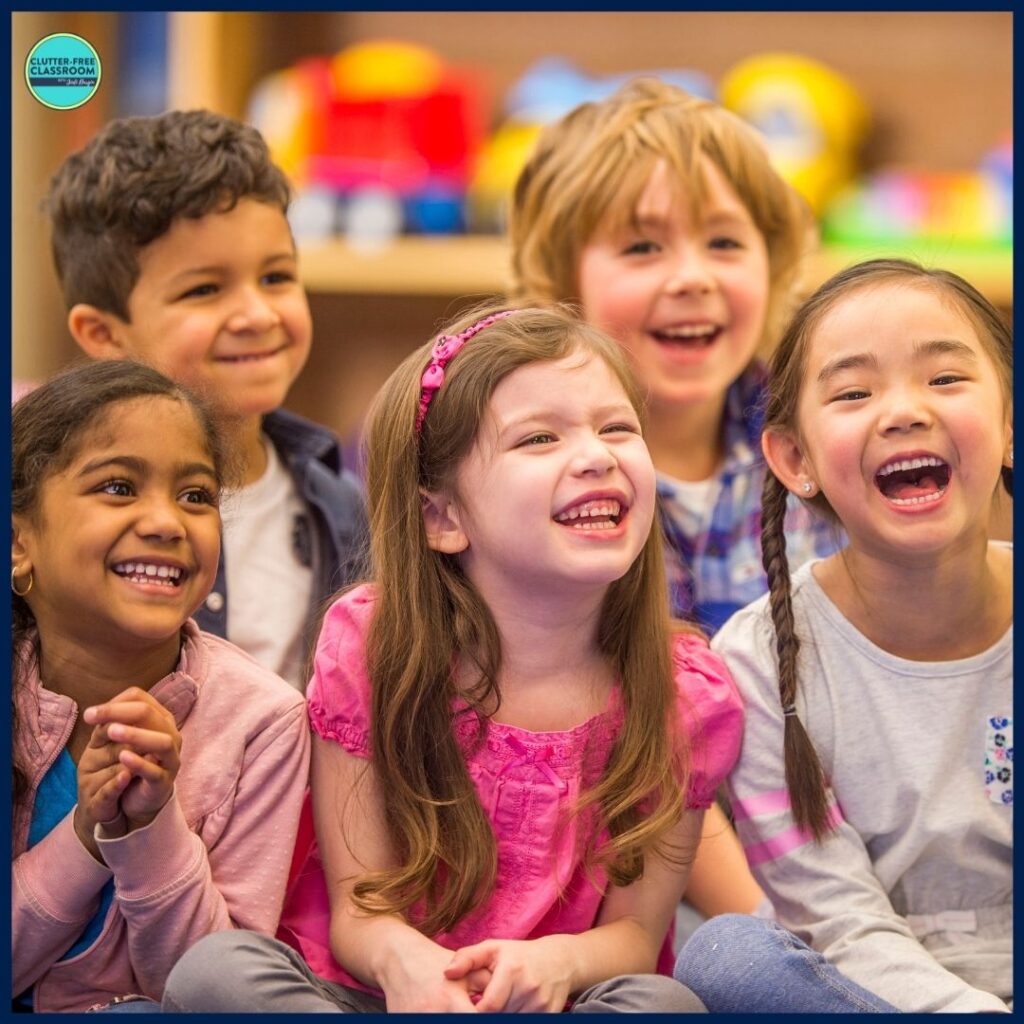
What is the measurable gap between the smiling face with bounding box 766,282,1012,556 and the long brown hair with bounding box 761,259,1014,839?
18 millimetres

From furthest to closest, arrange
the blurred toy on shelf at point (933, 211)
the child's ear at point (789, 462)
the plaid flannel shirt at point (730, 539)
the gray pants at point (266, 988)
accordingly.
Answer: the blurred toy on shelf at point (933, 211)
the plaid flannel shirt at point (730, 539)
the child's ear at point (789, 462)
the gray pants at point (266, 988)

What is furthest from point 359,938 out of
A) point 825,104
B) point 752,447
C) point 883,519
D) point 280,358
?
→ point 825,104

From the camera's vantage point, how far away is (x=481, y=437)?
1236mm

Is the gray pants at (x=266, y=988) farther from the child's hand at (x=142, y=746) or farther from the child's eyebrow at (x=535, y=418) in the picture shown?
the child's eyebrow at (x=535, y=418)

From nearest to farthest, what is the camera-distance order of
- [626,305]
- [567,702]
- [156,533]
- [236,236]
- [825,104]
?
[156,533] → [567,702] → [236,236] → [626,305] → [825,104]

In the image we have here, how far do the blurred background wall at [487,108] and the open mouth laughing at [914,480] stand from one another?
3.99 feet

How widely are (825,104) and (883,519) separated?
155 centimetres

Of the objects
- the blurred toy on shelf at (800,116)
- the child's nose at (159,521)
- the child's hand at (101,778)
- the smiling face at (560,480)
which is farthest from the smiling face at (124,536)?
the blurred toy on shelf at (800,116)

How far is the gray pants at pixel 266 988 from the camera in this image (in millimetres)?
1077

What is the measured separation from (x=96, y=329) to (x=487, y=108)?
1491mm

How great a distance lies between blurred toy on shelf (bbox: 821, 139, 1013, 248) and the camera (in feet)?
8.29

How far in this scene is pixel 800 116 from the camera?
8.47 ft

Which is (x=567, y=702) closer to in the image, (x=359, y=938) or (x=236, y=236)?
(x=359, y=938)

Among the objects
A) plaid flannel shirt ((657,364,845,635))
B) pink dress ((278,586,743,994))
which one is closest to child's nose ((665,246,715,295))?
plaid flannel shirt ((657,364,845,635))
